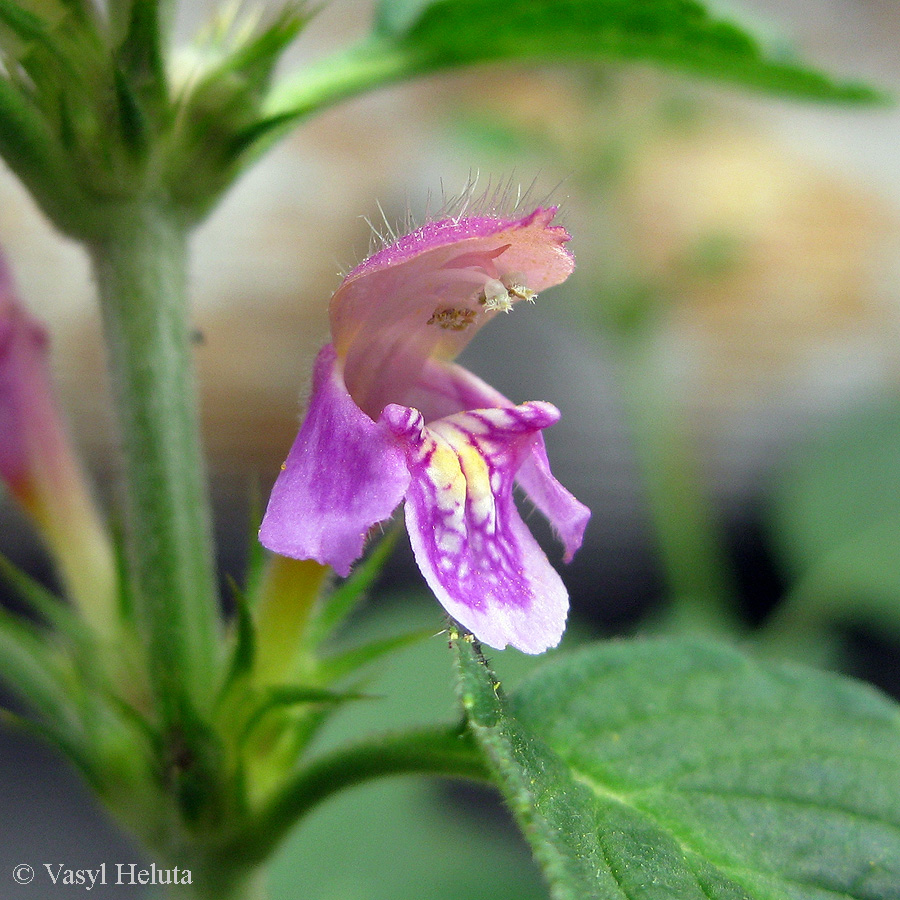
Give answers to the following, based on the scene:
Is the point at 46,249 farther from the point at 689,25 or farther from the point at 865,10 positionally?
the point at 865,10

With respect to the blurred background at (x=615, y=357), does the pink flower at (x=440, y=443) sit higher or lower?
higher

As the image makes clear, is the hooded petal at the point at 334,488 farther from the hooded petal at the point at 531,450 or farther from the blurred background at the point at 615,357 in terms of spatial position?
the blurred background at the point at 615,357

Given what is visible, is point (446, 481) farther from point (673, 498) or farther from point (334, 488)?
point (673, 498)

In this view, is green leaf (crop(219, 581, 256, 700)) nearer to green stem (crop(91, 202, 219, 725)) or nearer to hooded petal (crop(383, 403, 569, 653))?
green stem (crop(91, 202, 219, 725))

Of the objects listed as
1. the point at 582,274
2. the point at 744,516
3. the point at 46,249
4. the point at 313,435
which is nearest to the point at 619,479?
the point at 744,516

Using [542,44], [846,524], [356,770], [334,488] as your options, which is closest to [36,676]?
[356,770]

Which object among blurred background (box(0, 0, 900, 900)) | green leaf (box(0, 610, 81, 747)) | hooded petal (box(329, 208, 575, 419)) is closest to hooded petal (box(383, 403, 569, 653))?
hooded petal (box(329, 208, 575, 419))

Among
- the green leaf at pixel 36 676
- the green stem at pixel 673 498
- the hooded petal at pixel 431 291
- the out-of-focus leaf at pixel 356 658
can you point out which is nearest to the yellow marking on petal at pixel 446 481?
the hooded petal at pixel 431 291
